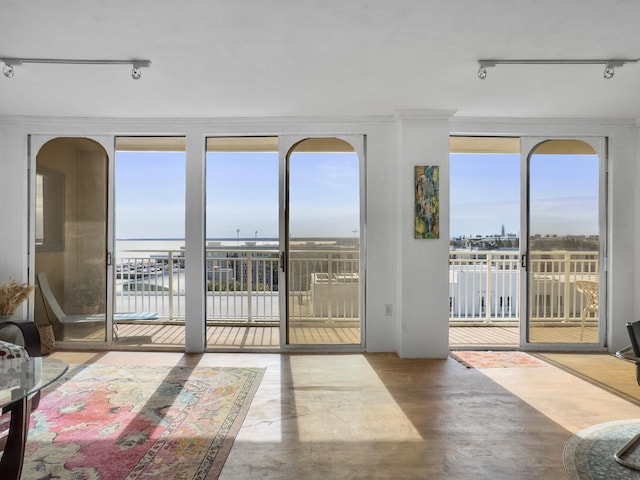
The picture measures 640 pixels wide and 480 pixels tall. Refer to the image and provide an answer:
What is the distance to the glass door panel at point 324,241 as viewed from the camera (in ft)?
15.8

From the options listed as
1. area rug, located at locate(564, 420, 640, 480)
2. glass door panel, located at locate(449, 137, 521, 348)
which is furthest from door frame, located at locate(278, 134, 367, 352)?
area rug, located at locate(564, 420, 640, 480)

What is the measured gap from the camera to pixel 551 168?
489 centimetres

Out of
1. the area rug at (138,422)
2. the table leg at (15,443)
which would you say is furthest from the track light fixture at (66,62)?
the area rug at (138,422)

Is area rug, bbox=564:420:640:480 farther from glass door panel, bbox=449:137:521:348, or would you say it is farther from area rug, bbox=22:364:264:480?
glass door panel, bbox=449:137:521:348

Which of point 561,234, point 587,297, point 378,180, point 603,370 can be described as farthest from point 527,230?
point 378,180

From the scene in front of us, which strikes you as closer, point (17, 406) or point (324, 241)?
point (17, 406)

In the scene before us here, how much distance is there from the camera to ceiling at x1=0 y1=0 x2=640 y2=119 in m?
2.46

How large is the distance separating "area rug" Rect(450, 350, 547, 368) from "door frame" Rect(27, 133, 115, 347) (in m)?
3.71

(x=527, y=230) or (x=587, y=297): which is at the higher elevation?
(x=527, y=230)

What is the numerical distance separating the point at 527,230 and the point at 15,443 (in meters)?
4.72

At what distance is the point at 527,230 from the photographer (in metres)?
4.85

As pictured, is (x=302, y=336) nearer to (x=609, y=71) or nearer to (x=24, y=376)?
(x=24, y=376)

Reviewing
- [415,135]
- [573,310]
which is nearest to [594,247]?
[573,310]

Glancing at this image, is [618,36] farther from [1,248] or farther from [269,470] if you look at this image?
[1,248]
